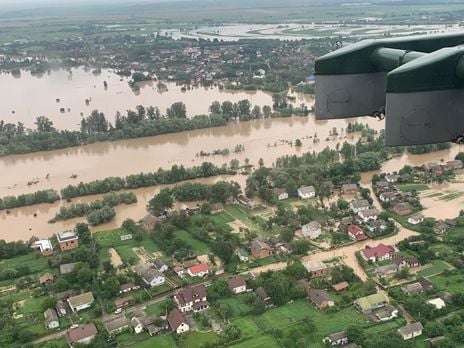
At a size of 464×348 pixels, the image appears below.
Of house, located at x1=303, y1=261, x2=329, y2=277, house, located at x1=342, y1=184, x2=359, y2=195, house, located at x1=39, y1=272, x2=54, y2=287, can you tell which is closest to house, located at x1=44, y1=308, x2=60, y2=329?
house, located at x1=39, y1=272, x2=54, y2=287

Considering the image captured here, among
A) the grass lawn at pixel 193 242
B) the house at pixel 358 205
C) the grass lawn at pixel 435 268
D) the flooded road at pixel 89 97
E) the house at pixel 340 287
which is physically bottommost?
the grass lawn at pixel 193 242

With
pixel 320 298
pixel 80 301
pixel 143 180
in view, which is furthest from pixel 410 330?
pixel 143 180

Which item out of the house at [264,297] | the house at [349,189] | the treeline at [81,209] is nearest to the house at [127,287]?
the house at [264,297]

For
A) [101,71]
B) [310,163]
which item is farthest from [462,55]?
[101,71]

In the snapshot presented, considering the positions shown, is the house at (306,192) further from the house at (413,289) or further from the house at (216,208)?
the house at (413,289)

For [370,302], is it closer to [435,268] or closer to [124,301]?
[435,268]

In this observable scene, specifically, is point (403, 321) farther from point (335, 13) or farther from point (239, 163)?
point (335, 13)

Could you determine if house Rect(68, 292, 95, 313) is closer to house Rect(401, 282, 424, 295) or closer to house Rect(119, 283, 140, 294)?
house Rect(119, 283, 140, 294)
